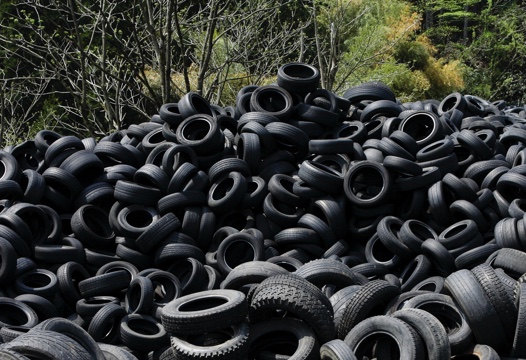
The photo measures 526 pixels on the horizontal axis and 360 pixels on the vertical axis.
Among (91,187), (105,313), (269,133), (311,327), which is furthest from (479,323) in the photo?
(91,187)

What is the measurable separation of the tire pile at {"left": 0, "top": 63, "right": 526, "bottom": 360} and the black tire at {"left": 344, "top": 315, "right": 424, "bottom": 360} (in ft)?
0.04

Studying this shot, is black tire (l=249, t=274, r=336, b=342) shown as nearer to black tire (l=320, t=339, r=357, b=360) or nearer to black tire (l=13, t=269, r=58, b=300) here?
black tire (l=320, t=339, r=357, b=360)

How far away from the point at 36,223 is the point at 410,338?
5.20 metres

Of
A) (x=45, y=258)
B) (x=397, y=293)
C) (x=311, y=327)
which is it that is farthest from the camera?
(x=45, y=258)

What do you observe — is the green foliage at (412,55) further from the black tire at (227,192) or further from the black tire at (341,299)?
the black tire at (341,299)

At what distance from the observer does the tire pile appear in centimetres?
595

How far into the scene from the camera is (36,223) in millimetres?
8805

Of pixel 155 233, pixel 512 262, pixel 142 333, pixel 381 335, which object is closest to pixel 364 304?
pixel 381 335

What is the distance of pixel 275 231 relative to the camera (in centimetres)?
890

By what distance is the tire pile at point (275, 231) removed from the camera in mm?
5949

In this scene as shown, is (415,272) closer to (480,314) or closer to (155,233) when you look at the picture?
(480,314)

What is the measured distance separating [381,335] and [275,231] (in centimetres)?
330

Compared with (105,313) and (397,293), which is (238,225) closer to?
(105,313)

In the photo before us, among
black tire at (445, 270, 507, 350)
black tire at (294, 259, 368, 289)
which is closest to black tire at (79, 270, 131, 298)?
black tire at (294, 259, 368, 289)
